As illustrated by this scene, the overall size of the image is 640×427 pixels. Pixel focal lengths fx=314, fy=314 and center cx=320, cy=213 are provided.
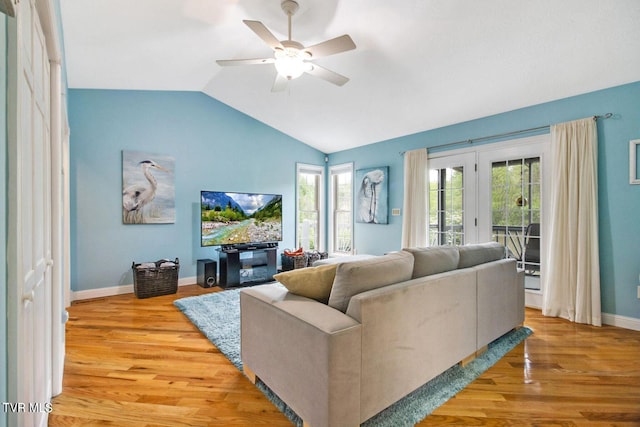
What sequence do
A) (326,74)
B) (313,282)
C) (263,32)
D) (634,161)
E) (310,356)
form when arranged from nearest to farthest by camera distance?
(310,356) < (313,282) < (263,32) < (326,74) < (634,161)

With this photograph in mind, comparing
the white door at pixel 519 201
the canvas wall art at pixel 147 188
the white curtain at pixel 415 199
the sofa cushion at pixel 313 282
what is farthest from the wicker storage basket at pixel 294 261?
the sofa cushion at pixel 313 282

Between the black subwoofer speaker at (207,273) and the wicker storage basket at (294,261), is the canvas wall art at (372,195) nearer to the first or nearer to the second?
the wicker storage basket at (294,261)

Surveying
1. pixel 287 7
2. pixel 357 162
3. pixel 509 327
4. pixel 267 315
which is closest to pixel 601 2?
pixel 287 7

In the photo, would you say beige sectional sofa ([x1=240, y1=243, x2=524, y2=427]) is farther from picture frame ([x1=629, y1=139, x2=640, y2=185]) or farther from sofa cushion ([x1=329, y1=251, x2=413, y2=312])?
picture frame ([x1=629, y1=139, x2=640, y2=185])

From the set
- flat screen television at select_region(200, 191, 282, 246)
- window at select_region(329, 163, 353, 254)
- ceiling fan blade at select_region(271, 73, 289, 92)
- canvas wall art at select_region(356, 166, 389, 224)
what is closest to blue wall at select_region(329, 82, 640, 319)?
canvas wall art at select_region(356, 166, 389, 224)

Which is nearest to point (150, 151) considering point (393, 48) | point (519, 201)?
point (393, 48)

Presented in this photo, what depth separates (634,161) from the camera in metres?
2.91

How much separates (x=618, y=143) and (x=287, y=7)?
331 cm

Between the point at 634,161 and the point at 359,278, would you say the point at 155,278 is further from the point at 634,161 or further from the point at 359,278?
the point at 634,161

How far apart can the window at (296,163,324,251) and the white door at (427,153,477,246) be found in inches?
91.2

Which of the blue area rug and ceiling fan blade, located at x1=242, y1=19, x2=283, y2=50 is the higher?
ceiling fan blade, located at x1=242, y1=19, x2=283, y2=50

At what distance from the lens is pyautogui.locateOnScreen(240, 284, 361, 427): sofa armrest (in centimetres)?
140

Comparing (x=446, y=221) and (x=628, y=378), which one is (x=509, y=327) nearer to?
(x=628, y=378)

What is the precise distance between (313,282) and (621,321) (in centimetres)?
322
